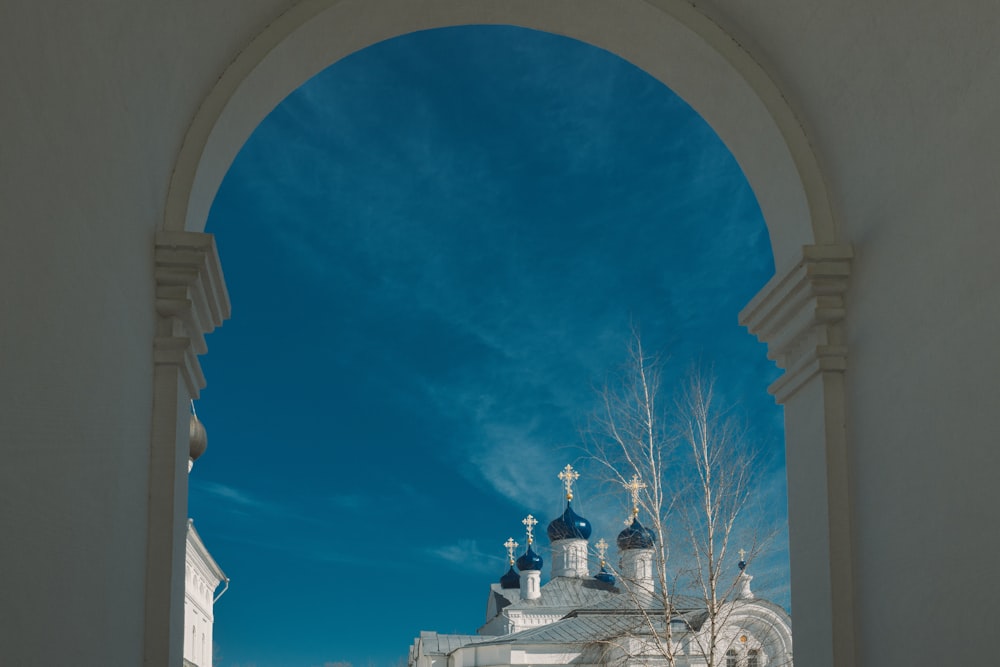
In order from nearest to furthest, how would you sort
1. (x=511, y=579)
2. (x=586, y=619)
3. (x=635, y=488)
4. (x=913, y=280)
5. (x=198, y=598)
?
(x=913, y=280) → (x=635, y=488) → (x=198, y=598) → (x=586, y=619) → (x=511, y=579)

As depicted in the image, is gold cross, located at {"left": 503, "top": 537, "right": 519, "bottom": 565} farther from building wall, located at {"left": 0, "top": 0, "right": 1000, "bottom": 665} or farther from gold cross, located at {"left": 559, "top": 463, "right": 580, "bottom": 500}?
building wall, located at {"left": 0, "top": 0, "right": 1000, "bottom": 665}

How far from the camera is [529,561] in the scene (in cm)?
3703

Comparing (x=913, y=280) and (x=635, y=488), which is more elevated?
(x=635, y=488)

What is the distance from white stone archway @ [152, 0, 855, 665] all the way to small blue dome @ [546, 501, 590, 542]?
2896 centimetres

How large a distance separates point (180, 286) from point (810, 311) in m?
2.38

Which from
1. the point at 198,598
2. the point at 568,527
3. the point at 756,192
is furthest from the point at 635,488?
the point at 568,527

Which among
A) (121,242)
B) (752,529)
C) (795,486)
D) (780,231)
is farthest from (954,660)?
(752,529)

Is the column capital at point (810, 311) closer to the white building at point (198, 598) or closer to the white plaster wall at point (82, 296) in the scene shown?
the white plaster wall at point (82, 296)

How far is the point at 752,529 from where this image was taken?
659 inches

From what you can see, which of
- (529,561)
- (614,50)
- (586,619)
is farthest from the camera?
(529,561)

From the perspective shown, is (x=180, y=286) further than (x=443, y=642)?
No

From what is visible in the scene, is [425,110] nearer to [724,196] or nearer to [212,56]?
[724,196]

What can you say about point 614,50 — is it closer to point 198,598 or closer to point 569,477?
point 198,598

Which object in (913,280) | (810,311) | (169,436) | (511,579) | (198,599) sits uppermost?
(511,579)
